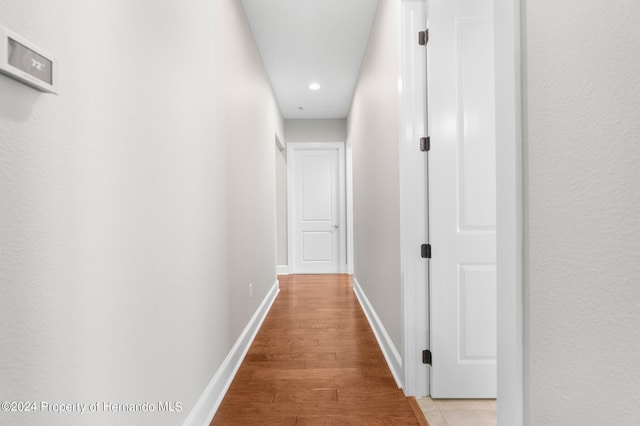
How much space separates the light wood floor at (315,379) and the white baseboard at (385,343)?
0.14 ft

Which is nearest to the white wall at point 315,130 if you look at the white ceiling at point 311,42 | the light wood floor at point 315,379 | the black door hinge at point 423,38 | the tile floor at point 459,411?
the white ceiling at point 311,42

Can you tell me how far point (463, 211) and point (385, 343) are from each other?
1.14 meters

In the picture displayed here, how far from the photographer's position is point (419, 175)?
189cm

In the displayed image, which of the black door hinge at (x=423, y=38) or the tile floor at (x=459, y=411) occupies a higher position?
the black door hinge at (x=423, y=38)

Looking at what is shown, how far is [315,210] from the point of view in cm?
586

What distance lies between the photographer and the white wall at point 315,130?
5.86 metres

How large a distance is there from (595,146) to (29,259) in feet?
3.67

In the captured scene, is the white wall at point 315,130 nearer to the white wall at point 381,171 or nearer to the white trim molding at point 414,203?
the white wall at point 381,171

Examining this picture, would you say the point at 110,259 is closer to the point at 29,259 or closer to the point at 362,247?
the point at 29,259

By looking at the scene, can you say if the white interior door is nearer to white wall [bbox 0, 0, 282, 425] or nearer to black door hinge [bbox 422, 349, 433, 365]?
white wall [bbox 0, 0, 282, 425]

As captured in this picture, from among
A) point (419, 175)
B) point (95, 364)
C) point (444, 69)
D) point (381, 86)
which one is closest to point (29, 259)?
point (95, 364)

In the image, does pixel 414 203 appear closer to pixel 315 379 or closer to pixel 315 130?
A: pixel 315 379

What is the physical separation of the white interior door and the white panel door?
400 centimetres

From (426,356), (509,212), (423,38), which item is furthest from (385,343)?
(423,38)
